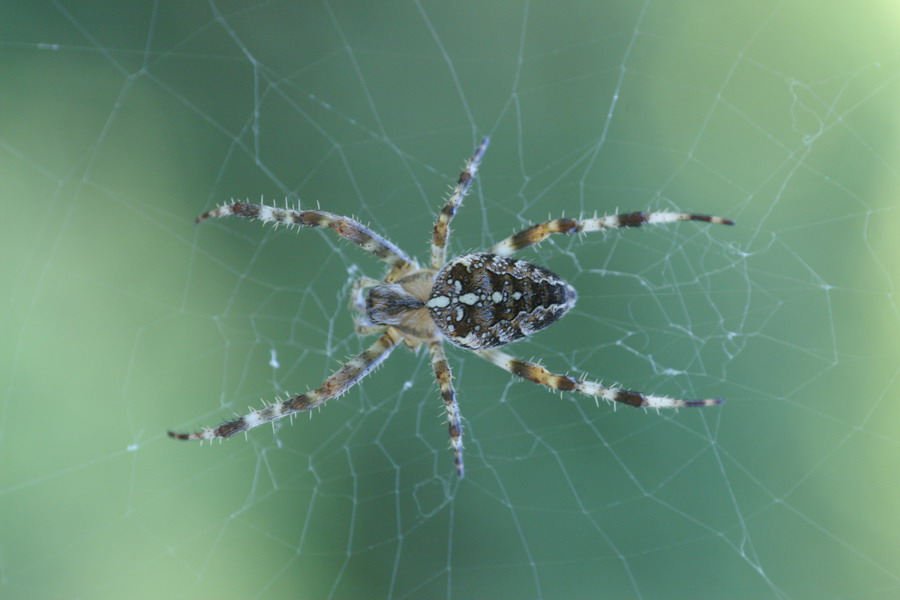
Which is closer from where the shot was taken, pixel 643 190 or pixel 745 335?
pixel 745 335

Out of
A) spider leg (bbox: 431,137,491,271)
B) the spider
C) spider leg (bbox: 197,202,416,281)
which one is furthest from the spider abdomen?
spider leg (bbox: 197,202,416,281)

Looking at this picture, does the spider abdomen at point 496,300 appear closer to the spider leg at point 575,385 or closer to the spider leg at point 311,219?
the spider leg at point 575,385

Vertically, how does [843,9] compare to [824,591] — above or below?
above

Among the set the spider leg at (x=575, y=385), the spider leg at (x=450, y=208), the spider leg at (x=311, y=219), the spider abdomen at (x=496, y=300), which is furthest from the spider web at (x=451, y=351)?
the spider abdomen at (x=496, y=300)

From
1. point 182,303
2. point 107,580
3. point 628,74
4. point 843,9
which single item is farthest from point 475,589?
point 843,9

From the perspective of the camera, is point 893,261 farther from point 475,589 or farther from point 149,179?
point 149,179

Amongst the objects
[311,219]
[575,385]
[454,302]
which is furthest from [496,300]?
[311,219]

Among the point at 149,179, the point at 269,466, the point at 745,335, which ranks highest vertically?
the point at 149,179
